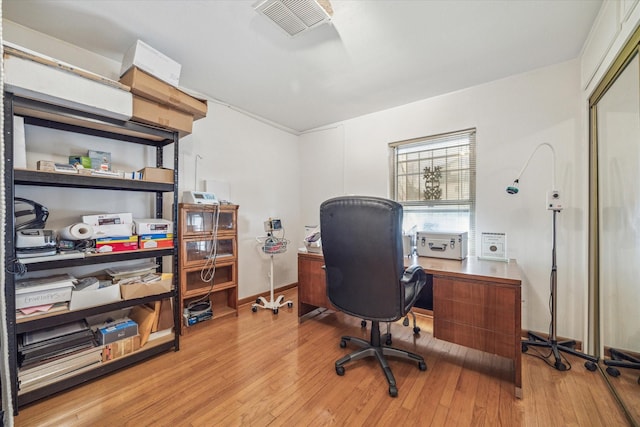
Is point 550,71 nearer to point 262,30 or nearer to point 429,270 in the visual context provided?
point 429,270

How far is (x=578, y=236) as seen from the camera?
2334 millimetres

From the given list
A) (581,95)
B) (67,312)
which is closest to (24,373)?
(67,312)

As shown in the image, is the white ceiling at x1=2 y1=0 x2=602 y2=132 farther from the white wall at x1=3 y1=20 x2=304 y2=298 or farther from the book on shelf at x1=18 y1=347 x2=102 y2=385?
the book on shelf at x1=18 y1=347 x2=102 y2=385

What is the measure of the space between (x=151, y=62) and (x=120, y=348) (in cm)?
215

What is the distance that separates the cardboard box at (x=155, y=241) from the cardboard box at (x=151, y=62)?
1238 mm

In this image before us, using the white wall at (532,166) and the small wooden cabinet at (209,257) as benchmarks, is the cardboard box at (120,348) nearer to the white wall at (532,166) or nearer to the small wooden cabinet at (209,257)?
the small wooden cabinet at (209,257)

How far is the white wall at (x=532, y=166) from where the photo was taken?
2.35 meters

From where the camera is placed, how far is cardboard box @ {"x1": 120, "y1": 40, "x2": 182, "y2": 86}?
1.97 metres

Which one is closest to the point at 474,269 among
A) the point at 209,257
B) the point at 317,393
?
the point at 317,393

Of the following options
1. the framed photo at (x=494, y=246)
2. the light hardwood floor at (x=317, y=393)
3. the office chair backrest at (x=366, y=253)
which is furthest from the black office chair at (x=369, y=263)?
the framed photo at (x=494, y=246)

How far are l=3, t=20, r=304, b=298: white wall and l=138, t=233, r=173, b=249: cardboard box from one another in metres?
0.49

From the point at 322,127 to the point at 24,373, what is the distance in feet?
12.5

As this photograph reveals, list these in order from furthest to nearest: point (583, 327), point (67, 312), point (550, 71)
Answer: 1. point (550, 71)
2. point (583, 327)
3. point (67, 312)

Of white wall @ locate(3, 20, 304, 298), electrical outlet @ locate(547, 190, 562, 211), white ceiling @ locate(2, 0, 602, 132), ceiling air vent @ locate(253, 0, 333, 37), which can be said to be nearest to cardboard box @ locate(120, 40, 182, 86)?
white ceiling @ locate(2, 0, 602, 132)
